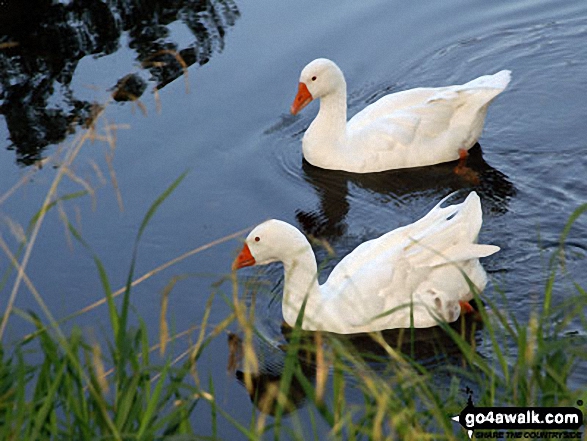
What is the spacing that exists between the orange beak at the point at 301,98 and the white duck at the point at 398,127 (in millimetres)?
23

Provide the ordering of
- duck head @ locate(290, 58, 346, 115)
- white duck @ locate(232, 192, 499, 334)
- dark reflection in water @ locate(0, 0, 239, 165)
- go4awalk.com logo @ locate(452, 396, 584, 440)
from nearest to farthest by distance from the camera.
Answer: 1. go4awalk.com logo @ locate(452, 396, 584, 440)
2. white duck @ locate(232, 192, 499, 334)
3. duck head @ locate(290, 58, 346, 115)
4. dark reflection in water @ locate(0, 0, 239, 165)

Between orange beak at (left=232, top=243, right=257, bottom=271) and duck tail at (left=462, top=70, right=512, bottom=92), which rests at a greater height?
orange beak at (left=232, top=243, right=257, bottom=271)

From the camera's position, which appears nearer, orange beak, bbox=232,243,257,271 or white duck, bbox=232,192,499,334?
white duck, bbox=232,192,499,334

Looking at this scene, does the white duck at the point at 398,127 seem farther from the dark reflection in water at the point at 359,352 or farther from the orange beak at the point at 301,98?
the dark reflection in water at the point at 359,352

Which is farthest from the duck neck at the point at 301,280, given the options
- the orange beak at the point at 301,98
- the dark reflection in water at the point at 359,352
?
the orange beak at the point at 301,98

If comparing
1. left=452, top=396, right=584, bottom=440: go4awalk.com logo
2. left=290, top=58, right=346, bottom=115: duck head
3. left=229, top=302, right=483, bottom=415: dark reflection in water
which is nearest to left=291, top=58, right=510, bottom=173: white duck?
left=290, top=58, right=346, bottom=115: duck head

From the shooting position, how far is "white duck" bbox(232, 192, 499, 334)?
6211mm

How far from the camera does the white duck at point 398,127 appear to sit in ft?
27.7

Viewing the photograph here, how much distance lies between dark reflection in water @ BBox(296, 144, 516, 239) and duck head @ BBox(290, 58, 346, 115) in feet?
1.90

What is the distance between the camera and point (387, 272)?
20.5 feet

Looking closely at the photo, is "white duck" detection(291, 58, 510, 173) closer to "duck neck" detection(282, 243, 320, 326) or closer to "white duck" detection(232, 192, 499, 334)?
"white duck" detection(232, 192, 499, 334)

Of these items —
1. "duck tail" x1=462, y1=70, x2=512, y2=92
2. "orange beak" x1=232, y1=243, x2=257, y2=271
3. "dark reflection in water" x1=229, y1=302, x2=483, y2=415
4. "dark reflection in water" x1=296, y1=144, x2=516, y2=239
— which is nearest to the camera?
"dark reflection in water" x1=229, y1=302, x2=483, y2=415

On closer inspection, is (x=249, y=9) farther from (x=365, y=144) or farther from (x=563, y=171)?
(x=563, y=171)

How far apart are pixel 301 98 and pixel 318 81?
0.69 feet
